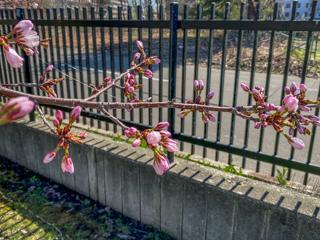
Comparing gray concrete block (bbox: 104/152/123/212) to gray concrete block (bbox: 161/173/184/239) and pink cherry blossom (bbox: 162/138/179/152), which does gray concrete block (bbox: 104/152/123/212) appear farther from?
pink cherry blossom (bbox: 162/138/179/152)

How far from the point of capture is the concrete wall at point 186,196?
232 cm

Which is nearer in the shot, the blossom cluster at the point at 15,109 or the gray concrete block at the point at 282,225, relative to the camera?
the blossom cluster at the point at 15,109

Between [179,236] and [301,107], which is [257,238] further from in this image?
[301,107]

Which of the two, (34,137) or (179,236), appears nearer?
(179,236)

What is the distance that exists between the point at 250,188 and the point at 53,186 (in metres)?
2.20

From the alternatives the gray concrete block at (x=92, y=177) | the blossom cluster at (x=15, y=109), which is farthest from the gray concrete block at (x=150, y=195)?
the blossom cluster at (x=15, y=109)

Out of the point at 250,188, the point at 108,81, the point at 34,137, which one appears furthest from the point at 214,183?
the point at 34,137

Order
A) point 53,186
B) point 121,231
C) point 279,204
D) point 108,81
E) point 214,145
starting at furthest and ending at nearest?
1. point 53,186
2. point 121,231
3. point 214,145
4. point 279,204
5. point 108,81

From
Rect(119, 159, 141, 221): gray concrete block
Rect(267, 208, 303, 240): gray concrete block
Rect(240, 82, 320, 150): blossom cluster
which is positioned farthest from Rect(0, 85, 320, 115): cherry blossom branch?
Rect(119, 159, 141, 221): gray concrete block

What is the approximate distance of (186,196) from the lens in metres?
2.70

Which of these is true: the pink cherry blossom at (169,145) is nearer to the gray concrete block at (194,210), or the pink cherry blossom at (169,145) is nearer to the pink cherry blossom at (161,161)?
the pink cherry blossom at (161,161)

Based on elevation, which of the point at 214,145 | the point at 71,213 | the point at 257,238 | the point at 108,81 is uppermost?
the point at 108,81

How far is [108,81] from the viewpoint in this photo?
5.62 ft

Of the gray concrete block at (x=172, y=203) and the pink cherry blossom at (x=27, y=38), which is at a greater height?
the pink cherry blossom at (x=27, y=38)
